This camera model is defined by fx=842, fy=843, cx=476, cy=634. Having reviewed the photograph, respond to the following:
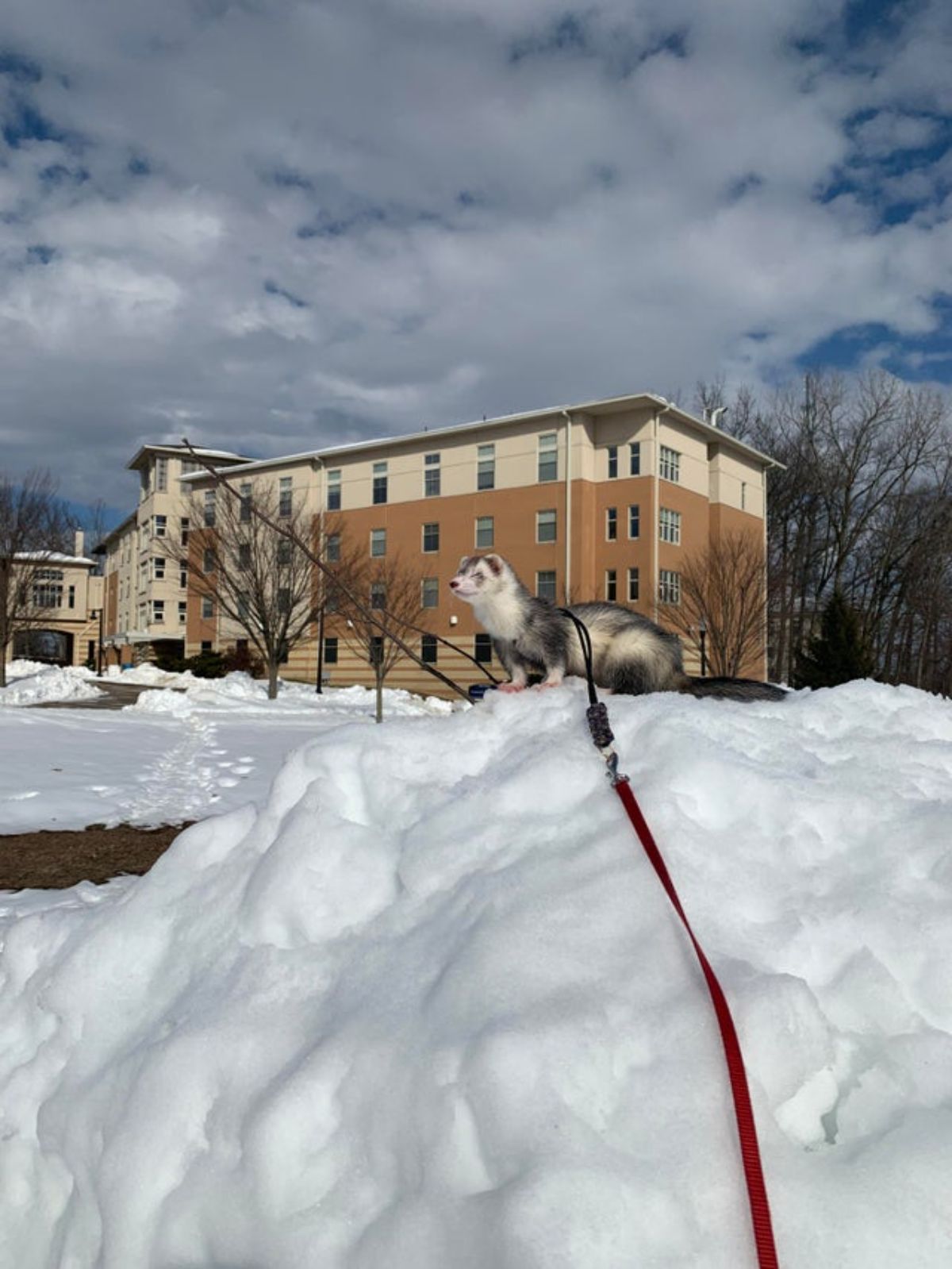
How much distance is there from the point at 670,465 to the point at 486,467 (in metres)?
8.72

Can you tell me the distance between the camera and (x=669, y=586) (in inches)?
1428

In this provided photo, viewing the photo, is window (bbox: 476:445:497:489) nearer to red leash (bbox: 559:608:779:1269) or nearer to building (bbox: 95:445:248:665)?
building (bbox: 95:445:248:665)

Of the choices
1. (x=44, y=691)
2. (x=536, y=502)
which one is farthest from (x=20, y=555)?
(x=536, y=502)

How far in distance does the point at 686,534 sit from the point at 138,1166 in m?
38.0

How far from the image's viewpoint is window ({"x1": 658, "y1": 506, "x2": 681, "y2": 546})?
3675 centimetres

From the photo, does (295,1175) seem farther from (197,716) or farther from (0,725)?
(197,716)

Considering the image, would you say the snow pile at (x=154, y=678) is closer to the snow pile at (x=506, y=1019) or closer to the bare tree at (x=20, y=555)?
the bare tree at (x=20, y=555)

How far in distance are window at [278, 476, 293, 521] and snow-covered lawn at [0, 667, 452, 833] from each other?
11760mm

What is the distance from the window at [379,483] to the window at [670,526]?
14.4m

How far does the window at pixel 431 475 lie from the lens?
41938 millimetres

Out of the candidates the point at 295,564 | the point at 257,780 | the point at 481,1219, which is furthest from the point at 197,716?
the point at 481,1219

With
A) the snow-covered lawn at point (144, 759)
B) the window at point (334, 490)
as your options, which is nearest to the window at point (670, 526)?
the window at point (334, 490)

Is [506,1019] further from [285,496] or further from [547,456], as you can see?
[285,496]

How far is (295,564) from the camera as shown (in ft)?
93.5
